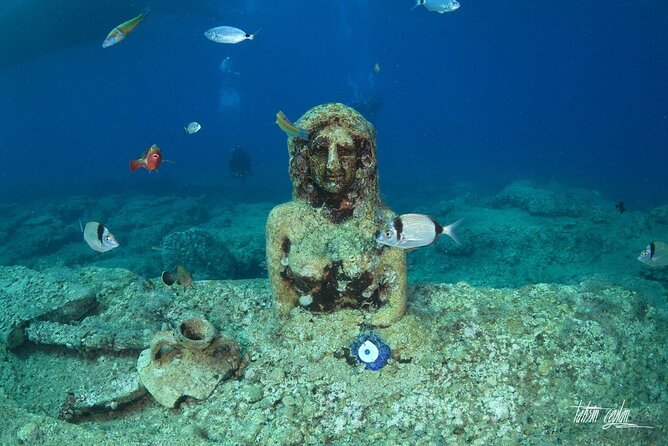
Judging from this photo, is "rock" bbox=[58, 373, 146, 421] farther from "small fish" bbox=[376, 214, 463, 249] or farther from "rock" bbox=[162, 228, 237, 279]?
"rock" bbox=[162, 228, 237, 279]

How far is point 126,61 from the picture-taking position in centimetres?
5831

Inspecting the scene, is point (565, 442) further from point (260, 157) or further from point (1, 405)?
point (260, 157)

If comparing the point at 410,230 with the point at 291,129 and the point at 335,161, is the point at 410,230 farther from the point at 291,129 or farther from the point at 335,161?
the point at 291,129

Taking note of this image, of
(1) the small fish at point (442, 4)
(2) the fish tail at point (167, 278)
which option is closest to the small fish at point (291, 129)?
(2) the fish tail at point (167, 278)

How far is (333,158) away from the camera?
11.3ft

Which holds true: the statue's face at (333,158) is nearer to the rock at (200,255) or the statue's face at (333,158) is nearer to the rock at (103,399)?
the rock at (103,399)

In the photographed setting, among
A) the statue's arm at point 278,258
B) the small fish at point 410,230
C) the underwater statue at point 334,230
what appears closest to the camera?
the small fish at point 410,230

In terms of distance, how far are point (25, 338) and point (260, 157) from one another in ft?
132

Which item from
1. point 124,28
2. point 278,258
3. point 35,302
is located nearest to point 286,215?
point 278,258

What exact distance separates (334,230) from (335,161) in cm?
68

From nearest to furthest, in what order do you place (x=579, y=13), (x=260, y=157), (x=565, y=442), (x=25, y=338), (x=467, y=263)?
(x=565, y=442) < (x=25, y=338) < (x=467, y=263) < (x=260, y=157) < (x=579, y=13)

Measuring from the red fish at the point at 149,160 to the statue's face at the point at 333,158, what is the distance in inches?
92.9

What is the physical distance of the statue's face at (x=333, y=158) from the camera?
136 inches

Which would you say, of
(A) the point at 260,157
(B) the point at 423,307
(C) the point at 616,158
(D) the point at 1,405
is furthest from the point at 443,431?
(C) the point at 616,158
